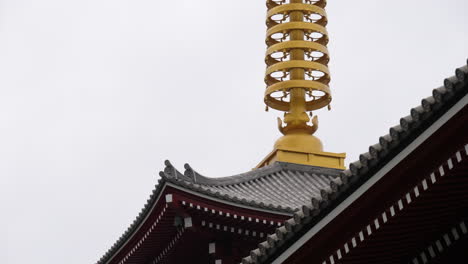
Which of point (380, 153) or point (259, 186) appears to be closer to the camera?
point (380, 153)

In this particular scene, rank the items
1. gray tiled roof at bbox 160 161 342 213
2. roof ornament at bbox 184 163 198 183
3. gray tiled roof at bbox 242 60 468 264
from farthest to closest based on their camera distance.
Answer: roof ornament at bbox 184 163 198 183 < gray tiled roof at bbox 160 161 342 213 < gray tiled roof at bbox 242 60 468 264

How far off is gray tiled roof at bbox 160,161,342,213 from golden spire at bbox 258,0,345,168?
0.47 metres

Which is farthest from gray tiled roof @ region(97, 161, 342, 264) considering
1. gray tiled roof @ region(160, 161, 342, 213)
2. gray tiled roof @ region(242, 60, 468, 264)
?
gray tiled roof @ region(242, 60, 468, 264)

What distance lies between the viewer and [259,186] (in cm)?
2491

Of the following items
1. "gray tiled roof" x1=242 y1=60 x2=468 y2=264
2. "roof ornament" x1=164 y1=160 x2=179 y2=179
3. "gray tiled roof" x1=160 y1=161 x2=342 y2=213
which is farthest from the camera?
"gray tiled roof" x1=160 y1=161 x2=342 y2=213

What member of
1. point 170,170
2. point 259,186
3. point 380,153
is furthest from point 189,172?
point 380,153

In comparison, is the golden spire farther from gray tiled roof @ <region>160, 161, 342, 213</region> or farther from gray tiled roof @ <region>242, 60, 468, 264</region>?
gray tiled roof @ <region>242, 60, 468, 264</region>

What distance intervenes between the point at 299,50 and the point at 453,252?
16.3 m

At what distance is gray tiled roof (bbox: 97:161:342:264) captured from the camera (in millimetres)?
21016

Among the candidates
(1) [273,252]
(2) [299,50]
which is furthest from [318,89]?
(1) [273,252]

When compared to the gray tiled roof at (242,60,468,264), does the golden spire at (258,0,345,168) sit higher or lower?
higher

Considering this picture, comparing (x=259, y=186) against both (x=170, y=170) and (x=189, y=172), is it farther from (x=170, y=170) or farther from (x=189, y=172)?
(x=170, y=170)

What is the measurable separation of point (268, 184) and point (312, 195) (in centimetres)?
126

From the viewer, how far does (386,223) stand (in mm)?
12758
